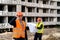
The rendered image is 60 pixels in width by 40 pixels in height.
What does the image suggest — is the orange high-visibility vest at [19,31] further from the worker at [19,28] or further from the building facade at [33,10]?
the building facade at [33,10]

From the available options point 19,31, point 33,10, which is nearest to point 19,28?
point 19,31

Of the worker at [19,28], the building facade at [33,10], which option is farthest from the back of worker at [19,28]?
the building facade at [33,10]

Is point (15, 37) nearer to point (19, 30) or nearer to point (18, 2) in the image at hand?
point (19, 30)

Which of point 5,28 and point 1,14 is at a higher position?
point 1,14

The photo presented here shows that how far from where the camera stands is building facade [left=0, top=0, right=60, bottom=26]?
28906 mm

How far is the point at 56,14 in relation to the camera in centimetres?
4000

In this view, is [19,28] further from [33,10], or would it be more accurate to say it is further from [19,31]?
[33,10]

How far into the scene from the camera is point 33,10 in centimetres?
3509

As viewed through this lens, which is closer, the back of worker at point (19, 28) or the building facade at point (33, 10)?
the back of worker at point (19, 28)

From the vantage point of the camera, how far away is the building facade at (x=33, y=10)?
2891cm

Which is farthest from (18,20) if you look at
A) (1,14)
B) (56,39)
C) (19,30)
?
(1,14)

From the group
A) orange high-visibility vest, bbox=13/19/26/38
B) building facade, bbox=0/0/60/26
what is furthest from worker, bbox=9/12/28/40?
building facade, bbox=0/0/60/26

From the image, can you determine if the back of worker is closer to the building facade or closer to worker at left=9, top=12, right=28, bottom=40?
worker at left=9, top=12, right=28, bottom=40

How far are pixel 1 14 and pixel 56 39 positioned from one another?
13.2 m
